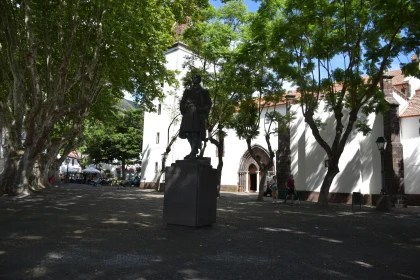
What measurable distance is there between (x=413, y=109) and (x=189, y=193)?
21019 millimetres

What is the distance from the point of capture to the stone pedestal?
316 inches

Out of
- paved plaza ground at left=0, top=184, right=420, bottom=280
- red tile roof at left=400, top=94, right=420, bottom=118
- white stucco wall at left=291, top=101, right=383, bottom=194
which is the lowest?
paved plaza ground at left=0, top=184, right=420, bottom=280

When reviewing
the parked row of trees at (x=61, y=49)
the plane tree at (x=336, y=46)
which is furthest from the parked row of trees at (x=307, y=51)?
the parked row of trees at (x=61, y=49)

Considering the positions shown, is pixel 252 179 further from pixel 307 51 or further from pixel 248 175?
pixel 307 51

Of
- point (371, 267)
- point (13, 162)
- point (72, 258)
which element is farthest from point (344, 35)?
point (13, 162)

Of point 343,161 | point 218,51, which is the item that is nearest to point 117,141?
point 218,51

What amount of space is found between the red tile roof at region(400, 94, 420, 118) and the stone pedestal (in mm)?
19364

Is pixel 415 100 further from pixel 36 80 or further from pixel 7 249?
pixel 7 249

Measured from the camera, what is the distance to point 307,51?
17094 mm

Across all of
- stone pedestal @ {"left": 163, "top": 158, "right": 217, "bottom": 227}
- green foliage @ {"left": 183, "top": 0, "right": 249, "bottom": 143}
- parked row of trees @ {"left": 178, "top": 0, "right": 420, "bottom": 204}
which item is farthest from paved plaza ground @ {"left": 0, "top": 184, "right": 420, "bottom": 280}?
green foliage @ {"left": 183, "top": 0, "right": 249, "bottom": 143}

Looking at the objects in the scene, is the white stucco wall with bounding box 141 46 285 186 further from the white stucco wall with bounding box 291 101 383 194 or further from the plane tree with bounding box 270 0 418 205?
the plane tree with bounding box 270 0 418 205

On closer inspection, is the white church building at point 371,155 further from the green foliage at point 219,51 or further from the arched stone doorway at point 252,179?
the arched stone doorway at point 252,179

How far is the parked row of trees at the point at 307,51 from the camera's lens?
46.5 feet

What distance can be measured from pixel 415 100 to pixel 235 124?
13.1 meters
